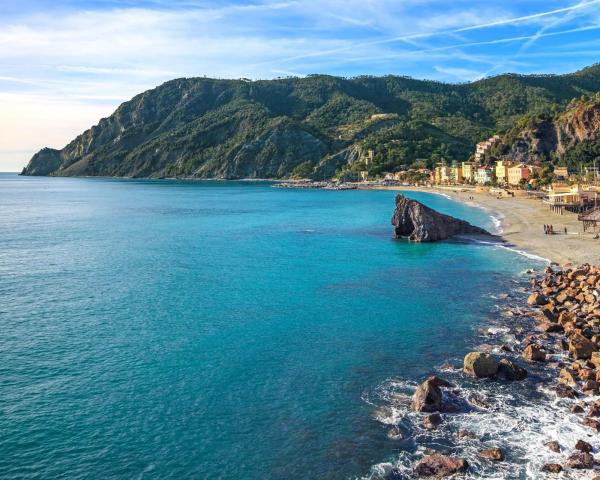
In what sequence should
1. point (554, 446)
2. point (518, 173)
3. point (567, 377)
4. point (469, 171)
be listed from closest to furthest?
1. point (554, 446)
2. point (567, 377)
3. point (518, 173)
4. point (469, 171)

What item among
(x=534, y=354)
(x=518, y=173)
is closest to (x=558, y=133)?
(x=518, y=173)

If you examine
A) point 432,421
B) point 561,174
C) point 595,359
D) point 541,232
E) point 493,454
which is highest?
point 561,174

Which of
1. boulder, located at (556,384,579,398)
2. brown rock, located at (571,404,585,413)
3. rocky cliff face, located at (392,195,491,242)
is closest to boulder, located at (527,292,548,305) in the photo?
boulder, located at (556,384,579,398)

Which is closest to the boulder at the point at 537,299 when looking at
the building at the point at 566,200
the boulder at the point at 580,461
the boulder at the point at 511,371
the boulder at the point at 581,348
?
the boulder at the point at 581,348

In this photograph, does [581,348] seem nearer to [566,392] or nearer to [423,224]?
[566,392]

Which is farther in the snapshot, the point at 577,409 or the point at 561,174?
the point at 561,174

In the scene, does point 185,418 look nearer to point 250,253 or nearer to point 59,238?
point 250,253

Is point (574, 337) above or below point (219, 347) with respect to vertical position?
above
